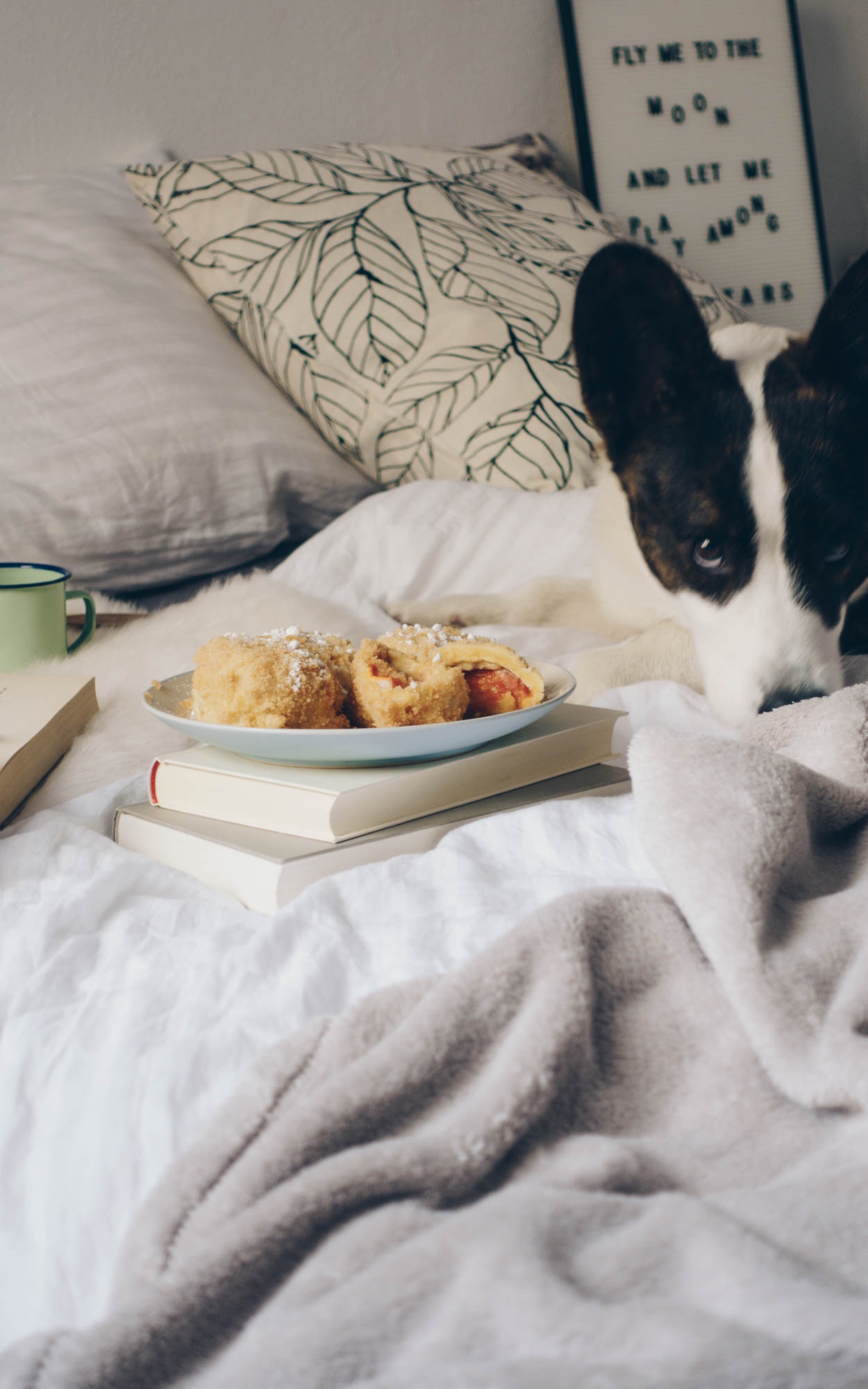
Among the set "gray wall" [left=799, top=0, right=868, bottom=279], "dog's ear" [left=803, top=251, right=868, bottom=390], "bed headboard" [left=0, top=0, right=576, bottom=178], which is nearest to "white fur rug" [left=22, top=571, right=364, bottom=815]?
"dog's ear" [left=803, top=251, right=868, bottom=390]

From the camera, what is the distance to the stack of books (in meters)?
0.57

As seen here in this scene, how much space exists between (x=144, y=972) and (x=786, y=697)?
0.62m

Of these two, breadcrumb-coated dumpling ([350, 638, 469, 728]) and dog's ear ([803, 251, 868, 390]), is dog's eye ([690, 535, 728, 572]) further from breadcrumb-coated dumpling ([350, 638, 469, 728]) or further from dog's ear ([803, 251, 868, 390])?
breadcrumb-coated dumpling ([350, 638, 469, 728])

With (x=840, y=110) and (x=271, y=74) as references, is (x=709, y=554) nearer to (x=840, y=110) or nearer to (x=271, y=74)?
(x=271, y=74)

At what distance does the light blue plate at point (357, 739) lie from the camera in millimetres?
594

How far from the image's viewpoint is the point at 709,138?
7.73ft

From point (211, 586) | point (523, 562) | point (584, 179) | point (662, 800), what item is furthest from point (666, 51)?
point (662, 800)

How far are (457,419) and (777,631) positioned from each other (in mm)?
724

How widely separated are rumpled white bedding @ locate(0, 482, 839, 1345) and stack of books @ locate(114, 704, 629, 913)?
1.0 inches

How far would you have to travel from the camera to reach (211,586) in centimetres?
129

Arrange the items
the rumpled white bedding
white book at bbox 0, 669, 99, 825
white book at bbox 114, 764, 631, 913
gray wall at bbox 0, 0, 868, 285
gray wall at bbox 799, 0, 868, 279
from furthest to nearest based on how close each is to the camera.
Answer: gray wall at bbox 799, 0, 868, 279 → gray wall at bbox 0, 0, 868, 285 → white book at bbox 0, 669, 99, 825 → white book at bbox 114, 764, 631, 913 → the rumpled white bedding

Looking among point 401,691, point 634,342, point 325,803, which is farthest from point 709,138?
point 325,803

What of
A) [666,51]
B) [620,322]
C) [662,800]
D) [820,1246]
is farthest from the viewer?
[666,51]

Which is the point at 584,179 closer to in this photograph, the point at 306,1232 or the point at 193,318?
the point at 193,318
